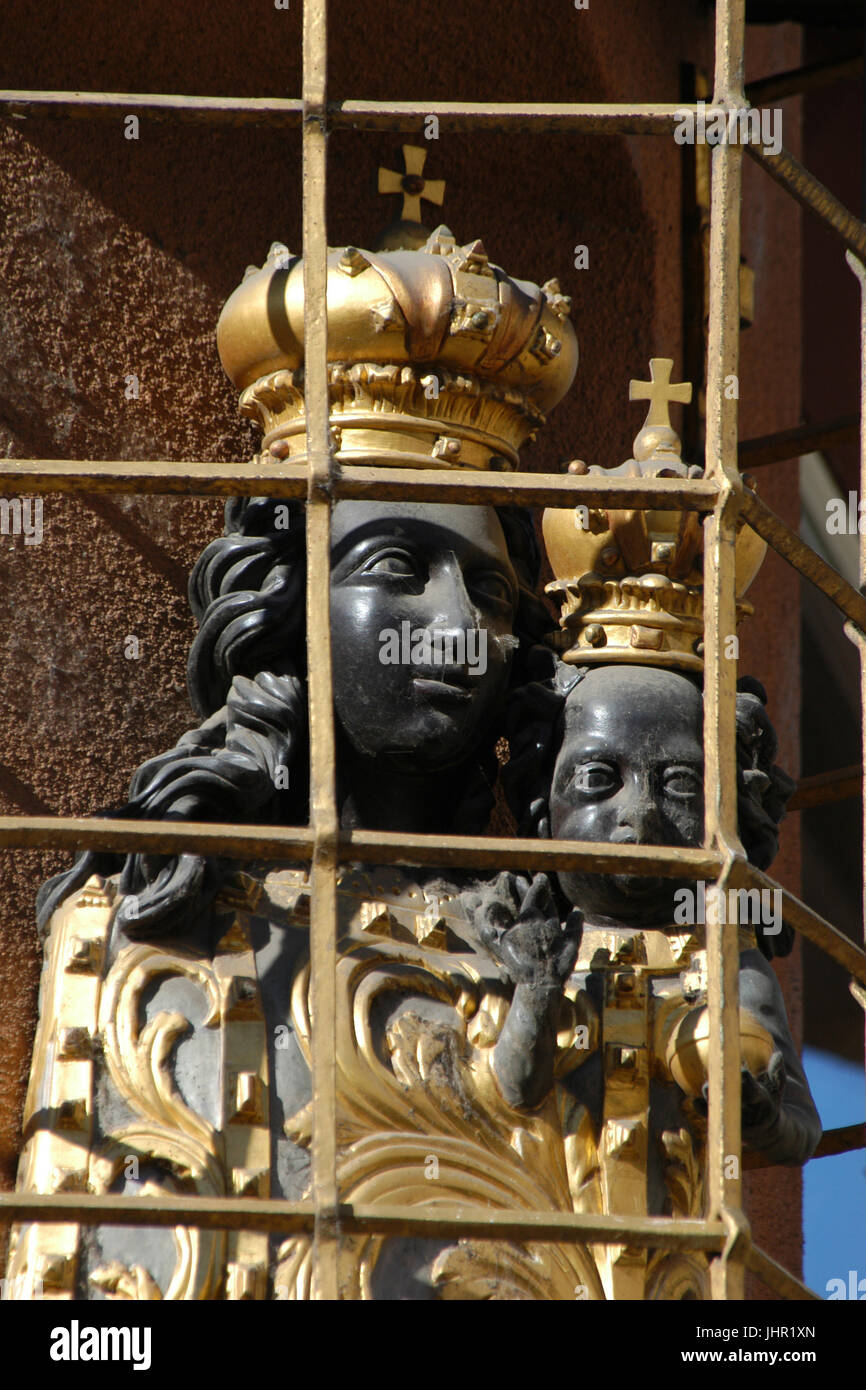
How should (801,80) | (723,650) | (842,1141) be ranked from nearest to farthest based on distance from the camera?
(723,650), (842,1141), (801,80)

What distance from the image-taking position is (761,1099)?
3961 mm

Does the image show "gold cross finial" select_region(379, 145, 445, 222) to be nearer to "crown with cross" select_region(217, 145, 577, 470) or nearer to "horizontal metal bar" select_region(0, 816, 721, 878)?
"crown with cross" select_region(217, 145, 577, 470)

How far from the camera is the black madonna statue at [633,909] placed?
4.00 meters

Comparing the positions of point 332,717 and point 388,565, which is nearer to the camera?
point 332,717

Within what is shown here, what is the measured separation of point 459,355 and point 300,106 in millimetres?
668

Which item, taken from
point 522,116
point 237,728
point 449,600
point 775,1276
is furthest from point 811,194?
point 775,1276

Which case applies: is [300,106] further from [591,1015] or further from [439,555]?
[591,1015]

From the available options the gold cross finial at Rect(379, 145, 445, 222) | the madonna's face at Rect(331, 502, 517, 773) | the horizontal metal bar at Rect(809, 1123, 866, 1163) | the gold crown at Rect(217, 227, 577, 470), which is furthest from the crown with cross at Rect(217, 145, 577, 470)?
the horizontal metal bar at Rect(809, 1123, 866, 1163)

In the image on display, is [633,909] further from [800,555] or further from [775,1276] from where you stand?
[775,1276]

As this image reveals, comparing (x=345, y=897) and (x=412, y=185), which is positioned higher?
(x=412, y=185)

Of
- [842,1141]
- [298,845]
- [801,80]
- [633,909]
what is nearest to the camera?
[298,845]

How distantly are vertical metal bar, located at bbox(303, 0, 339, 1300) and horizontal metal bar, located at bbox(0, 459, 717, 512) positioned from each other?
51 millimetres

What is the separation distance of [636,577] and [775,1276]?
120cm
